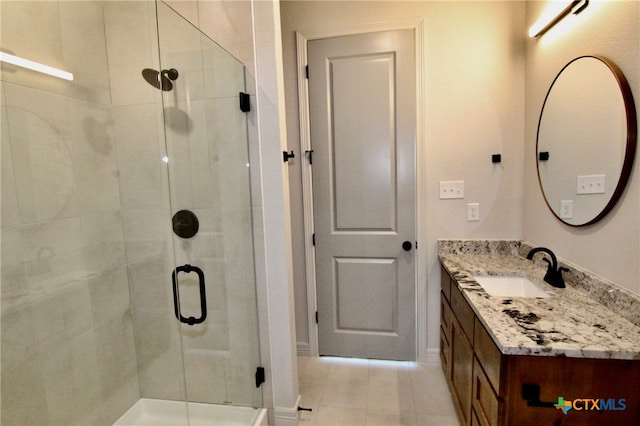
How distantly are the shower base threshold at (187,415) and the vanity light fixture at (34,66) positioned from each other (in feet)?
6.07

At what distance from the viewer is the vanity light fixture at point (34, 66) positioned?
124 cm

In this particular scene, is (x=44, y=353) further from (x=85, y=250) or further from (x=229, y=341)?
(x=229, y=341)

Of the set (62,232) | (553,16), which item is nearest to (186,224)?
(62,232)

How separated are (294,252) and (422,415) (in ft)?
4.47

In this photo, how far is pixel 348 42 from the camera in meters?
2.16

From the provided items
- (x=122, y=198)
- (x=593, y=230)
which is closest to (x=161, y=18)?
(x=122, y=198)

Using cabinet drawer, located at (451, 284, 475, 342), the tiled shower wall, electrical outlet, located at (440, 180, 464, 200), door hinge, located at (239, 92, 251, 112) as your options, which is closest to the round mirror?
electrical outlet, located at (440, 180, 464, 200)

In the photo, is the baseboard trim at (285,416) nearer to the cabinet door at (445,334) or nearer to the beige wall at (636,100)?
the cabinet door at (445,334)

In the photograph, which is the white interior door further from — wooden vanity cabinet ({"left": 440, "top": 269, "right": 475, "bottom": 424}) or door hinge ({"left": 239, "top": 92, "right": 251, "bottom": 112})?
door hinge ({"left": 239, "top": 92, "right": 251, "bottom": 112})

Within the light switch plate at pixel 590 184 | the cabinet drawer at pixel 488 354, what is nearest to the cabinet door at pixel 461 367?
the cabinet drawer at pixel 488 354

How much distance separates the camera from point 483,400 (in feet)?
3.98

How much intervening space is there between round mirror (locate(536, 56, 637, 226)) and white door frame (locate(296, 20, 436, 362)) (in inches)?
28.4

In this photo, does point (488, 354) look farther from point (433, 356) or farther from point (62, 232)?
point (62, 232)

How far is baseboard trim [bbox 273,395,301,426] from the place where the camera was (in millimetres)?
1736
